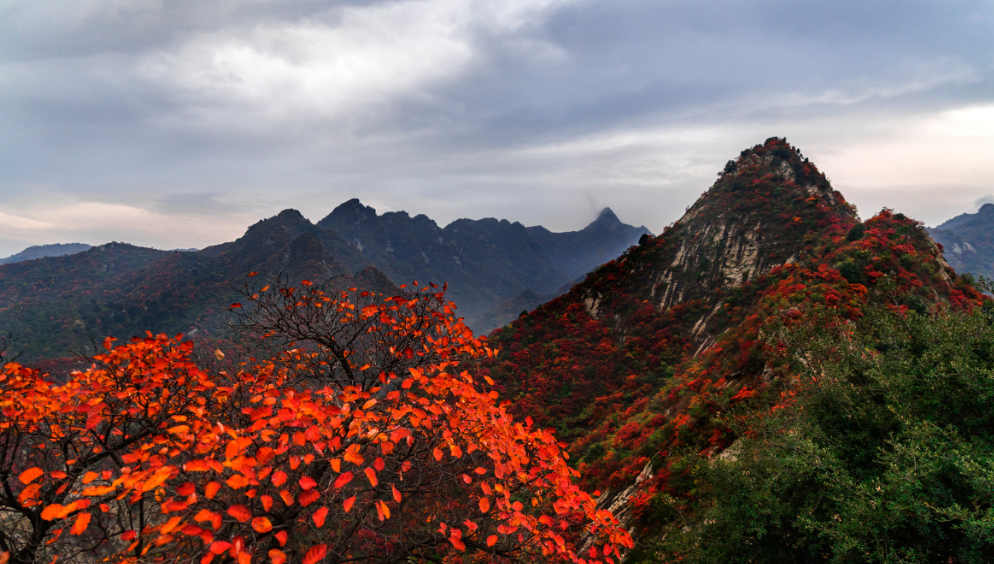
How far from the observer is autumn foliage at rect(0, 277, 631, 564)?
3559 mm

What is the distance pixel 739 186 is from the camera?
1972 inches

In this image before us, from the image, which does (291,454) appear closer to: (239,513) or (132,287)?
(239,513)

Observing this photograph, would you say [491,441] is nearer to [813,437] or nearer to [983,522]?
[983,522]

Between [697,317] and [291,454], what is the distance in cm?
3795

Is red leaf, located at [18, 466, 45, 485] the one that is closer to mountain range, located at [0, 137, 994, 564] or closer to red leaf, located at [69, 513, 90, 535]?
red leaf, located at [69, 513, 90, 535]

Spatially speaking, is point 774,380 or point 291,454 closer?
point 291,454

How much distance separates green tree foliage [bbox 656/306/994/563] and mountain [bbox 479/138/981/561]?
1.96 meters

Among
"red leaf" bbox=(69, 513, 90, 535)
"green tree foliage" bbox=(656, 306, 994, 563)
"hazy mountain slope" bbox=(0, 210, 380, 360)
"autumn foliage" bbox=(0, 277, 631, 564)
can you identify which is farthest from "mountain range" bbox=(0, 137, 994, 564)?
"hazy mountain slope" bbox=(0, 210, 380, 360)

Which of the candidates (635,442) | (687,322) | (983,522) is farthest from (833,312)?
(687,322)

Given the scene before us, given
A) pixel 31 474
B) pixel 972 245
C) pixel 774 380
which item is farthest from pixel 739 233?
pixel 972 245

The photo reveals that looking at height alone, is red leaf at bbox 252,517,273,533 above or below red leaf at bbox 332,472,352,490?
below

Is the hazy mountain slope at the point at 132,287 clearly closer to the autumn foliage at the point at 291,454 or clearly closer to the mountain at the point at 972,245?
the autumn foliage at the point at 291,454

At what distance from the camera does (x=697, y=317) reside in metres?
34.9

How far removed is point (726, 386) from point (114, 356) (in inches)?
806
